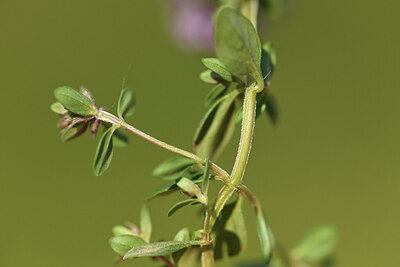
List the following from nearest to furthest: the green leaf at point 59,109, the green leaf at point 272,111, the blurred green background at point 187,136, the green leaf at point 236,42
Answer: the green leaf at point 236,42 < the green leaf at point 59,109 < the green leaf at point 272,111 < the blurred green background at point 187,136

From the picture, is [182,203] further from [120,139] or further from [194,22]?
[194,22]

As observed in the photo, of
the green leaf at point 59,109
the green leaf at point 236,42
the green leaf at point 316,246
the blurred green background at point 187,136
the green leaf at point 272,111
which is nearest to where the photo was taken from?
the green leaf at point 236,42

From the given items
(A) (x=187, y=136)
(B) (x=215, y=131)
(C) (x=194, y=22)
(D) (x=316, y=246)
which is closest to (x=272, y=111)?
(B) (x=215, y=131)

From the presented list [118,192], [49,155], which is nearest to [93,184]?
[118,192]

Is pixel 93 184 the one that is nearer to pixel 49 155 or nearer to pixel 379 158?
pixel 49 155

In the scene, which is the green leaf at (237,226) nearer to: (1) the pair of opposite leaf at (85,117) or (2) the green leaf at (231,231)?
(2) the green leaf at (231,231)

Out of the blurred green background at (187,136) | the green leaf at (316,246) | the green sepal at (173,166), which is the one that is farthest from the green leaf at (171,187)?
the blurred green background at (187,136)
